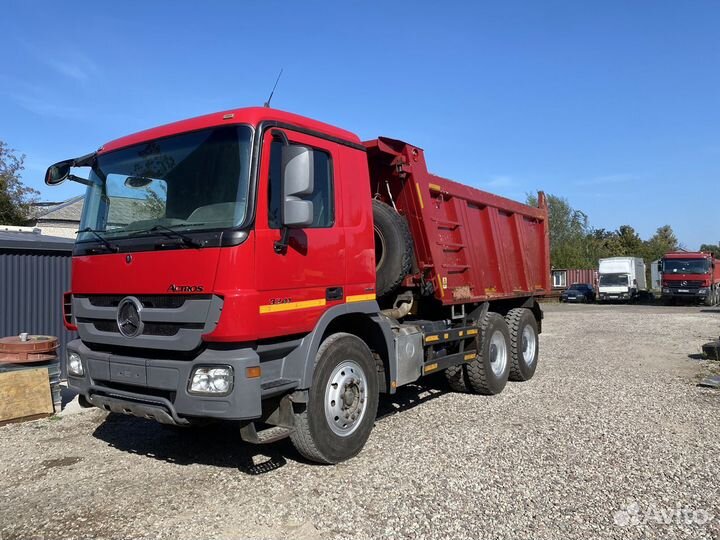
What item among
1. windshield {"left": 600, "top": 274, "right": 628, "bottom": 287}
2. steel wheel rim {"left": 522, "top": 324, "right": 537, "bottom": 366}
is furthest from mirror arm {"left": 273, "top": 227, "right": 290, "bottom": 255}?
windshield {"left": 600, "top": 274, "right": 628, "bottom": 287}

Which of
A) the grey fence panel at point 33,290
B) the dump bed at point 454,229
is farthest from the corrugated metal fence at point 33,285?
the dump bed at point 454,229

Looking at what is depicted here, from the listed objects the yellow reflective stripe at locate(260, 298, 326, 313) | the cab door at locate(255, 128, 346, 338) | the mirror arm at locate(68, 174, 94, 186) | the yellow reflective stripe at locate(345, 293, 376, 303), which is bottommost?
the yellow reflective stripe at locate(260, 298, 326, 313)

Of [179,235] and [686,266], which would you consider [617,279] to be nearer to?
[686,266]

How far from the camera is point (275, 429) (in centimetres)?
431

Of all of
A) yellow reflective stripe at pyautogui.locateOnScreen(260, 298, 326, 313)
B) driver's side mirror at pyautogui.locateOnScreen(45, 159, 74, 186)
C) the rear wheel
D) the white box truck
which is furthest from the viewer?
the white box truck

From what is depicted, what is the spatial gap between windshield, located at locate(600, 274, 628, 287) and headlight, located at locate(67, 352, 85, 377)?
3795 cm

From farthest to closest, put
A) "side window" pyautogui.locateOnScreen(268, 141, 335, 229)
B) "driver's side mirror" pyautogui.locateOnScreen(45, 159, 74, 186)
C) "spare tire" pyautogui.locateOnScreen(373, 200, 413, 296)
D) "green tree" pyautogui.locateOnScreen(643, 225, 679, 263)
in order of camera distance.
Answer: "green tree" pyautogui.locateOnScreen(643, 225, 679, 263) < "spare tire" pyautogui.locateOnScreen(373, 200, 413, 296) < "driver's side mirror" pyautogui.locateOnScreen(45, 159, 74, 186) < "side window" pyautogui.locateOnScreen(268, 141, 335, 229)

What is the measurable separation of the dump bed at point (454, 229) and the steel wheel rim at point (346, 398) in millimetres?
1791

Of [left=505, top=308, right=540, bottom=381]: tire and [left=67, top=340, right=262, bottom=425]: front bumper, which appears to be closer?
[left=67, top=340, right=262, bottom=425]: front bumper

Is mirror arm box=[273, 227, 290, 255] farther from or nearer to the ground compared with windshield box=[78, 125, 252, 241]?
nearer to the ground

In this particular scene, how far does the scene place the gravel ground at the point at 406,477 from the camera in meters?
3.72

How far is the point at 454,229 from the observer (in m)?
7.25

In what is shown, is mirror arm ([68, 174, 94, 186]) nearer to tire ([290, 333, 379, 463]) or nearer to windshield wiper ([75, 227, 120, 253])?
windshield wiper ([75, 227, 120, 253])

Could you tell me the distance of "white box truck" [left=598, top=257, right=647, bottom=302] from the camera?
3706 cm
